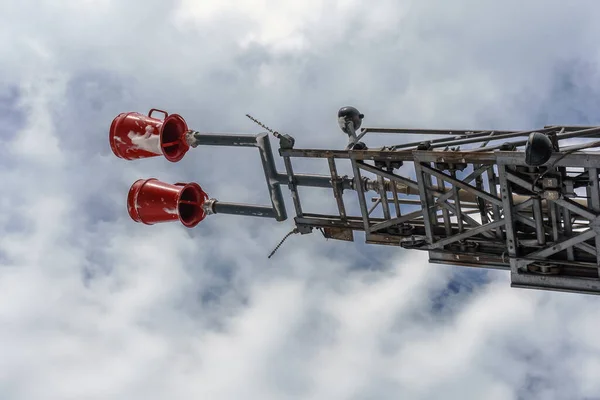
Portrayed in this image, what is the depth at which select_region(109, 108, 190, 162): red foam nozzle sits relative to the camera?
13078 mm

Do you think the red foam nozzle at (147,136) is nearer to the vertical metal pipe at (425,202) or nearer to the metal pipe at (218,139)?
the metal pipe at (218,139)

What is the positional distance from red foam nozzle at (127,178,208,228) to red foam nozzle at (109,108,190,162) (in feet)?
2.09

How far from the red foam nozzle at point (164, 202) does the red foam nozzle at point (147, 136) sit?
0.64 metres

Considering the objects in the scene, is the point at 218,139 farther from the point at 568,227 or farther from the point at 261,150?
the point at 568,227

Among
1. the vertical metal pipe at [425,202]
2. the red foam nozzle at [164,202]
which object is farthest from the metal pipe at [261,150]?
the vertical metal pipe at [425,202]

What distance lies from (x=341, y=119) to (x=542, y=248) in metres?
4.88

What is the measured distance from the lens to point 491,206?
11.6 meters

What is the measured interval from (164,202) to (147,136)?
4.68ft

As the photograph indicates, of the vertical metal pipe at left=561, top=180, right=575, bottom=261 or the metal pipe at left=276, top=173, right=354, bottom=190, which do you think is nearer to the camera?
the vertical metal pipe at left=561, top=180, right=575, bottom=261

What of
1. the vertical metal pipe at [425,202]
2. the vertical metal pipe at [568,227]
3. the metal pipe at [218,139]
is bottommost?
the vertical metal pipe at [568,227]

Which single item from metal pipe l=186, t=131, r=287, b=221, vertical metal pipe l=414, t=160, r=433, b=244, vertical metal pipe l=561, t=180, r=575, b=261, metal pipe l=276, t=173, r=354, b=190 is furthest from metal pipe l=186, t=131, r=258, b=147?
vertical metal pipe l=561, t=180, r=575, b=261

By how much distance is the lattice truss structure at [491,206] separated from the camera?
9.87 m

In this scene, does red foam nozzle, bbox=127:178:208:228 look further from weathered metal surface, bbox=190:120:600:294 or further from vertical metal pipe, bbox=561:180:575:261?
vertical metal pipe, bbox=561:180:575:261

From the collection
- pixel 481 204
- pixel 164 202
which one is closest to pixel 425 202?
pixel 481 204
